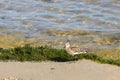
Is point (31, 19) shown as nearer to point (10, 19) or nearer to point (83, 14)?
point (10, 19)

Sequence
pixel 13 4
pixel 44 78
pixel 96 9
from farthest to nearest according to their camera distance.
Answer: pixel 13 4
pixel 96 9
pixel 44 78

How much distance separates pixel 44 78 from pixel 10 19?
10.2 metres

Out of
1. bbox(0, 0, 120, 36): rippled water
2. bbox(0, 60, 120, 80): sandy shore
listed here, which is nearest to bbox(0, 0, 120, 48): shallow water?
bbox(0, 0, 120, 36): rippled water

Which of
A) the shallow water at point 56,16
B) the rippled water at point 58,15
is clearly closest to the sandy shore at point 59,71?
the shallow water at point 56,16

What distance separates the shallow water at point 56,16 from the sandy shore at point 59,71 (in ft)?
18.9

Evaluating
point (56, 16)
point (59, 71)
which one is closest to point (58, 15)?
point (56, 16)

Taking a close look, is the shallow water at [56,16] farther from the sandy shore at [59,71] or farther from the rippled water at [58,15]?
the sandy shore at [59,71]

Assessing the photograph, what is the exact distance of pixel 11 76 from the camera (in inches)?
401

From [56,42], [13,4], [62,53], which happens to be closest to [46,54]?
[62,53]

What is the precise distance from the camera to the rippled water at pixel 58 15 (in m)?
18.6

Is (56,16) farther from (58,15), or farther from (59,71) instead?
(59,71)

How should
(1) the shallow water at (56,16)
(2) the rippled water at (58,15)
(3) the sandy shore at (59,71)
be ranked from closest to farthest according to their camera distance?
(3) the sandy shore at (59,71) → (1) the shallow water at (56,16) → (2) the rippled water at (58,15)

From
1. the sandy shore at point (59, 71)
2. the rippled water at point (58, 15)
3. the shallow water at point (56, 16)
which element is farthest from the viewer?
the rippled water at point (58, 15)

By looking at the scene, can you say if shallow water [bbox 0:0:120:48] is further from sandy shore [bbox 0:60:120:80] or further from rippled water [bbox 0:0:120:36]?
sandy shore [bbox 0:60:120:80]
